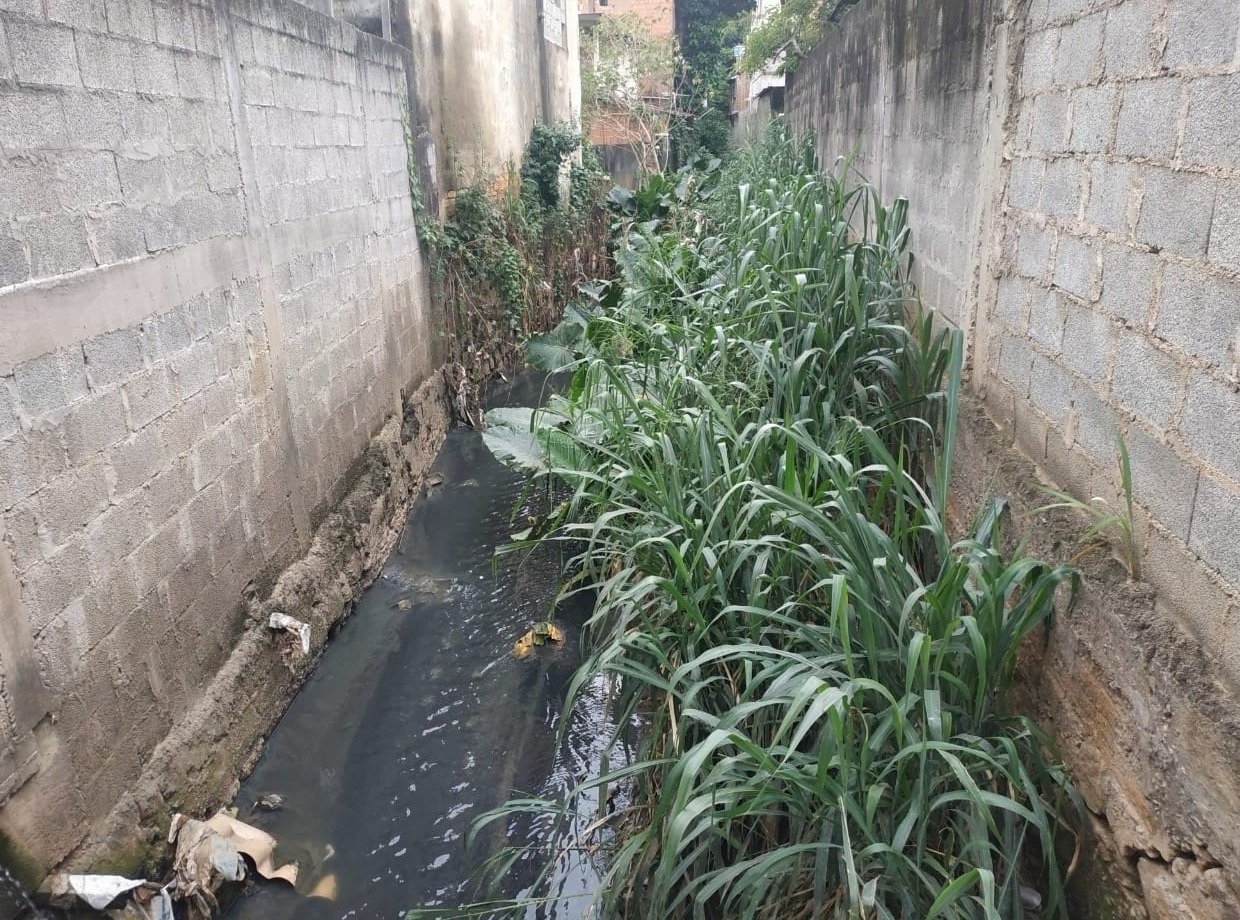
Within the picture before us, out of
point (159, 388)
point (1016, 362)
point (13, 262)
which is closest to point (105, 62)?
point (13, 262)

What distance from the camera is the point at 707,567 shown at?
91.5 inches

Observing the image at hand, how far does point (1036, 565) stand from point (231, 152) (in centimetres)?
292

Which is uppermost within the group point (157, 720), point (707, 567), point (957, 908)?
point (707, 567)

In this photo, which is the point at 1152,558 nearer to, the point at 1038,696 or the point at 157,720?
the point at 1038,696

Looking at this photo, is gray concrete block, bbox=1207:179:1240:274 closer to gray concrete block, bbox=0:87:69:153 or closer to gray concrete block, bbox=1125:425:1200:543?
gray concrete block, bbox=1125:425:1200:543

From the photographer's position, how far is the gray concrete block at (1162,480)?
161 centimetres

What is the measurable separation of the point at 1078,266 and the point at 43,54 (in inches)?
96.0

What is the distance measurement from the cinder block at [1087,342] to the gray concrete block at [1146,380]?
59 millimetres

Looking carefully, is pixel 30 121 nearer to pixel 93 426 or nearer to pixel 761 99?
pixel 93 426

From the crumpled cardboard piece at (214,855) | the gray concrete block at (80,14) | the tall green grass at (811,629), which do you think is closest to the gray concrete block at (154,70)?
the gray concrete block at (80,14)

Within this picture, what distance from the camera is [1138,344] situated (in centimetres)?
180

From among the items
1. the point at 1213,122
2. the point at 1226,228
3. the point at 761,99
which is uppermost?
the point at 761,99

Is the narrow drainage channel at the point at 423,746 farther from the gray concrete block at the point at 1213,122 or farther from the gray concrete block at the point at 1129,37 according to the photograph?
the gray concrete block at the point at 1129,37

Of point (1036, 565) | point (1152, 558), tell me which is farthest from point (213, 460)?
point (1152, 558)
